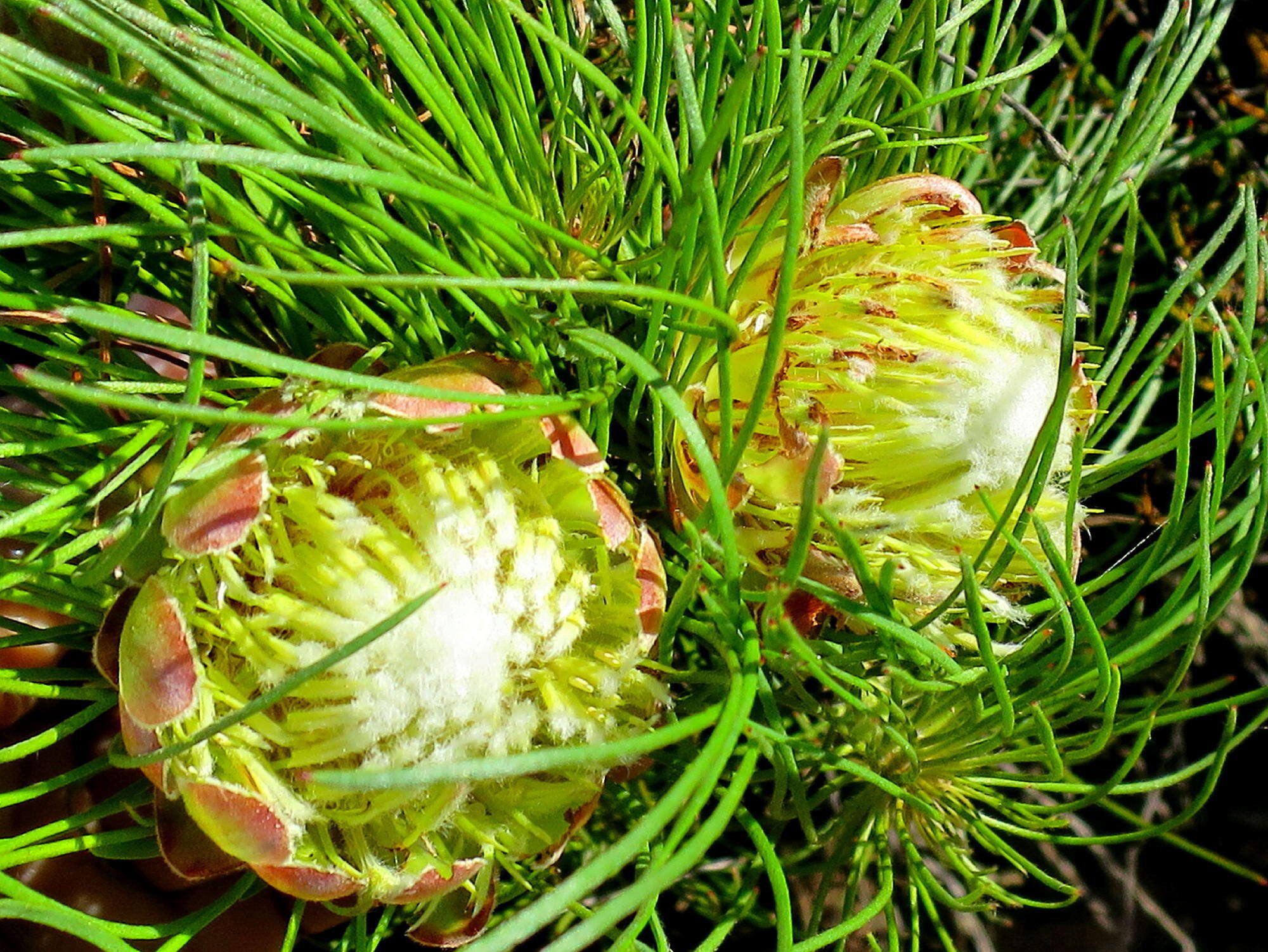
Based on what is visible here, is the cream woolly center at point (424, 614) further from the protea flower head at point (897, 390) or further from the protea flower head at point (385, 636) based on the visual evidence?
the protea flower head at point (897, 390)

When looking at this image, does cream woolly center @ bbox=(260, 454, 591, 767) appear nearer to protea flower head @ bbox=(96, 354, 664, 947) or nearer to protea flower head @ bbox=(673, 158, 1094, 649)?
protea flower head @ bbox=(96, 354, 664, 947)

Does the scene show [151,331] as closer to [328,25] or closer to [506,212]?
[506,212]

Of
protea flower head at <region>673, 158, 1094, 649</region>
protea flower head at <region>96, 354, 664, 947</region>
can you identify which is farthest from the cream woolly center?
protea flower head at <region>673, 158, 1094, 649</region>

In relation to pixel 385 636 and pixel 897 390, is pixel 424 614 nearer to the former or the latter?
pixel 385 636

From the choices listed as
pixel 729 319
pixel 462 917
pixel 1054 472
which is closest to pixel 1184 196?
pixel 1054 472

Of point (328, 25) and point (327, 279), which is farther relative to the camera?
point (328, 25)

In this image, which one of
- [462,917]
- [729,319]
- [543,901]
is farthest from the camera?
[462,917]

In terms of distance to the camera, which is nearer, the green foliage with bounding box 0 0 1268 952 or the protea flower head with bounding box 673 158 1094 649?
the green foliage with bounding box 0 0 1268 952
